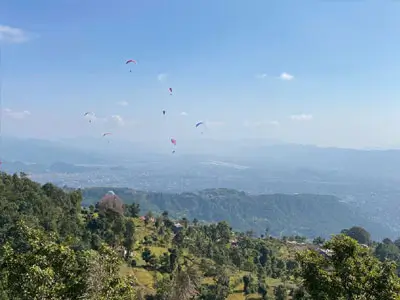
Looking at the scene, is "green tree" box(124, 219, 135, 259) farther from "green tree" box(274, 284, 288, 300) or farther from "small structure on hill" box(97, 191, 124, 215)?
"green tree" box(274, 284, 288, 300)

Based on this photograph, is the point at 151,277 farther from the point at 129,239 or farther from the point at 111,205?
the point at 111,205

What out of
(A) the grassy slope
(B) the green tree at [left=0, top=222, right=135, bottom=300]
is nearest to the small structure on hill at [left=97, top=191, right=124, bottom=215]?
(A) the grassy slope

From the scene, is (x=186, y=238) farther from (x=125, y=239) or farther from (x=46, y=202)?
(x=46, y=202)

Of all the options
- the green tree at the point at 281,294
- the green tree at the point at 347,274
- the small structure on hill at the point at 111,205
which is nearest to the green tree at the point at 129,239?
the small structure on hill at the point at 111,205

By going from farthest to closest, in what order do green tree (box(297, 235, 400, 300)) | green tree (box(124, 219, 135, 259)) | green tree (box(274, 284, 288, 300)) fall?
green tree (box(124, 219, 135, 259)), green tree (box(274, 284, 288, 300)), green tree (box(297, 235, 400, 300))

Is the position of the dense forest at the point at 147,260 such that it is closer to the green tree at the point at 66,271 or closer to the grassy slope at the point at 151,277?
the green tree at the point at 66,271

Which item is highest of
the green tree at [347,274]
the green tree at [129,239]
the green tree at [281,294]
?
the green tree at [347,274]

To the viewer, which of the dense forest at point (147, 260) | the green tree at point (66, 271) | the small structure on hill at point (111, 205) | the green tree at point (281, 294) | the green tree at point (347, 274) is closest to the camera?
the green tree at point (66, 271)

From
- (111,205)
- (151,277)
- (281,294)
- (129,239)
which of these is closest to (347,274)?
(281,294)

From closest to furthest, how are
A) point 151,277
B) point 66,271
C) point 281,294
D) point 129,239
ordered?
point 66,271
point 281,294
point 151,277
point 129,239
